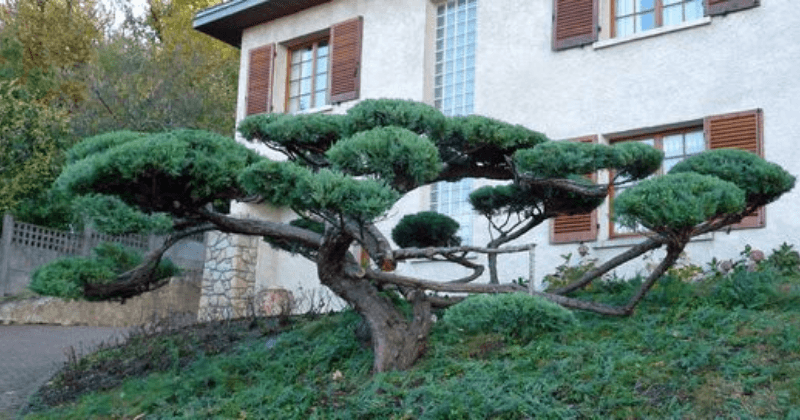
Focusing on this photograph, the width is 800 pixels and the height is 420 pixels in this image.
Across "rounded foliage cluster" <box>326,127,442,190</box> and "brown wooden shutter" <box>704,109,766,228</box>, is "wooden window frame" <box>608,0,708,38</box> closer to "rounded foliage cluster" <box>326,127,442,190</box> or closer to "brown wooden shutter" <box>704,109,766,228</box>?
"brown wooden shutter" <box>704,109,766,228</box>

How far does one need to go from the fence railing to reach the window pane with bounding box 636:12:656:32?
11.8m

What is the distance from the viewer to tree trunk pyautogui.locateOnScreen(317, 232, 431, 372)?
7320 mm

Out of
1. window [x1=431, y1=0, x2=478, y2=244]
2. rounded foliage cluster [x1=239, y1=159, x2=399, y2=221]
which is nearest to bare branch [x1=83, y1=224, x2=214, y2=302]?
rounded foliage cluster [x1=239, y1=159, x2=399, y2=221]

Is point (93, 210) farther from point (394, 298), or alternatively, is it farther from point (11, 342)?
point (11, 342)

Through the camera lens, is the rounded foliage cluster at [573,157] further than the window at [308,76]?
No

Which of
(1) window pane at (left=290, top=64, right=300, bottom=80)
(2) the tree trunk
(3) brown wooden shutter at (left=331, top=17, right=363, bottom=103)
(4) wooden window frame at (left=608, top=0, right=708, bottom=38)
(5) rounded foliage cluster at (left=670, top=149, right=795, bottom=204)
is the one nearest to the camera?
(5) rounded foliage cluster at (left=670, top=149, right=795, bottom=204)

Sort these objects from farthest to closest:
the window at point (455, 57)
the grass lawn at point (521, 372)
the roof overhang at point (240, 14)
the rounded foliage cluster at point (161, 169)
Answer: the roof overhang at point (240, 14) < the window at point (455, 57) < the rounded foliage cluster at point (161, 169) < the grass lawn at point (521, 372)

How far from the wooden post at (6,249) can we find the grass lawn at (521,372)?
8288 millimetres

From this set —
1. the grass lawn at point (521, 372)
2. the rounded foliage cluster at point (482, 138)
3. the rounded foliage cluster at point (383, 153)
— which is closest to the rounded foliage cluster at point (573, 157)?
the rounded foliage cluster at point (482, 138)

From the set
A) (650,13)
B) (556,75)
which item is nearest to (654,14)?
(650,13)

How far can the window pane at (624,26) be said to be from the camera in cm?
1135

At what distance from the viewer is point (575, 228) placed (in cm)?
1099

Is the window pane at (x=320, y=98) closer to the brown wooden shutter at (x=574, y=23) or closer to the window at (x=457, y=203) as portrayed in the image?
the window at (x=457, y=203)

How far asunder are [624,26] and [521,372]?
20.2 feet
